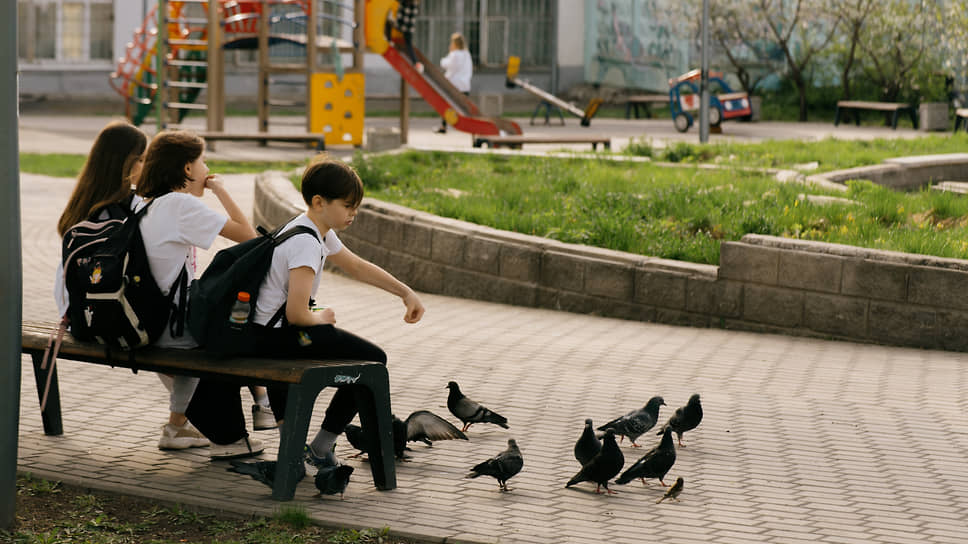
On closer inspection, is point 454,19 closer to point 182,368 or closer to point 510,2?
point 510,2

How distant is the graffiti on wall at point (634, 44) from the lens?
3628 cm

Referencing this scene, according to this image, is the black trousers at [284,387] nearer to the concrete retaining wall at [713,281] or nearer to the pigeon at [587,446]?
the pigeon at [587,446]

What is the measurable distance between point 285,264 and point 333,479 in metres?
0.83

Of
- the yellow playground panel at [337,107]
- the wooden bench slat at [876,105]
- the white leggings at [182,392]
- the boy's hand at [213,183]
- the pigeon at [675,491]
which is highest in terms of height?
the wooden bench slat at [876,105]

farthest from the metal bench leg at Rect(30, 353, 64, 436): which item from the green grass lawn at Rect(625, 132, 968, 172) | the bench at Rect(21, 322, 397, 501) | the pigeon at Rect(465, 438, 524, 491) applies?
the green grass lawn at Rect(625, 132, 968, 172)

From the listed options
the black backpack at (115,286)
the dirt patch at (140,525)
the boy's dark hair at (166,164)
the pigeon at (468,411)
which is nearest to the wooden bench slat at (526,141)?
the pigeon at (468,411)

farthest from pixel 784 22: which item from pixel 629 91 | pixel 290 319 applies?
pixel 290 319

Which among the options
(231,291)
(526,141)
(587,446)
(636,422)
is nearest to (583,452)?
(587,446)

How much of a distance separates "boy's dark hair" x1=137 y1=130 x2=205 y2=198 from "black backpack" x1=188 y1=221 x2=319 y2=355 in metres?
0.53

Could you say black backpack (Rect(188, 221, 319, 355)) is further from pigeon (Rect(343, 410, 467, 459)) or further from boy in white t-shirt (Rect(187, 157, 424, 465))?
pigeon (Rect(343, 410, 467, 459))

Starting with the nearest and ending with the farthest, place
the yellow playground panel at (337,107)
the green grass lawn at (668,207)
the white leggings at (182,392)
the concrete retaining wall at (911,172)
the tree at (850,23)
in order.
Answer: the white leggings at (182,392), the green grass lawn at (668,207), the concrete retaining wall at (911,172), the yellow playground panel at (337,107), the tree at (850,23)

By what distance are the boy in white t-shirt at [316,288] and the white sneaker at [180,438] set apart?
504 mm

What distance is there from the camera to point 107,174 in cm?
554

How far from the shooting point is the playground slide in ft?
77.1
